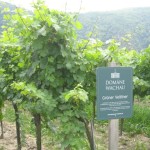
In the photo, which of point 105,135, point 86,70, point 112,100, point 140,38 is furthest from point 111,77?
point 140,38

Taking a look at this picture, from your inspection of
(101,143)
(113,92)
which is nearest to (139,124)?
(101,143)

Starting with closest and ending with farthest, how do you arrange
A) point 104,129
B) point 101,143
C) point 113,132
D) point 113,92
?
point 113,92, point 113,132, point 101,143, point 104,129

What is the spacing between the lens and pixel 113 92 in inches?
147

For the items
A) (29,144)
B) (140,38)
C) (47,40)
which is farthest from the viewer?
(140,38)

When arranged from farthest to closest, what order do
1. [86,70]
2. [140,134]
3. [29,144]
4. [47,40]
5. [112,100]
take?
[140,134] < [29,144] < [86,70] < [47,40] < [112,100]

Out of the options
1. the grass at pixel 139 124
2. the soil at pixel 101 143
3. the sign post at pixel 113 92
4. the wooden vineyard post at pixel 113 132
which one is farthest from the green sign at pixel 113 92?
the grass at pixel 139 124

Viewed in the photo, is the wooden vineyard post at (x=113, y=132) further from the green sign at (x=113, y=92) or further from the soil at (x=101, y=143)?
the soil at (x=101, y=143)

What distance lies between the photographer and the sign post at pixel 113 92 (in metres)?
3.69

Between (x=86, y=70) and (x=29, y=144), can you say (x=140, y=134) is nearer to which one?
(x=29, y=144)

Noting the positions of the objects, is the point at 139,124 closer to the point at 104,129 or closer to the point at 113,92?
the point at 104,129

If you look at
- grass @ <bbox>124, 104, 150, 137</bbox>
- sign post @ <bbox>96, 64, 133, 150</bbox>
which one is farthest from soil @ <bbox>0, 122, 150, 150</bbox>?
sign post @ <bbox>96, 64, 133, 150</bbox>

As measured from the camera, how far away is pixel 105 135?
9.72 meters

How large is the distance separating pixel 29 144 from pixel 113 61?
479 cm

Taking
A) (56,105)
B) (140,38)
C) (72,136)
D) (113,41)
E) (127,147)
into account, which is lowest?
(127,147)
